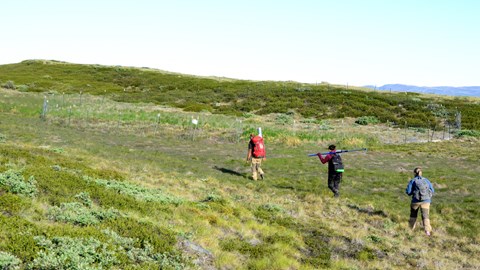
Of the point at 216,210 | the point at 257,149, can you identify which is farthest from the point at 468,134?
the point at 216,210

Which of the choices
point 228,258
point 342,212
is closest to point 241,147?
point 342,212

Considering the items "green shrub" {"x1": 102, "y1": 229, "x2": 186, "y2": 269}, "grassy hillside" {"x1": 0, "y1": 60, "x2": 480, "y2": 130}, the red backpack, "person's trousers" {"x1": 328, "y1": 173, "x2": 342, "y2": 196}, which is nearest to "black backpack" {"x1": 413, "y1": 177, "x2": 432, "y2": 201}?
"person's trousers" {"x1": 328, "y1": 173, "x2": 342, "y2": 196}

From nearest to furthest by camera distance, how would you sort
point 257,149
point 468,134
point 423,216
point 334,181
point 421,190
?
point 423,216 < point 421,190 < point 334,181 < point 257,149 < point 468,134

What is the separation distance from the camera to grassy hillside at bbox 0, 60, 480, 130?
5781 cm

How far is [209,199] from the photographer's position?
1506 centimetres

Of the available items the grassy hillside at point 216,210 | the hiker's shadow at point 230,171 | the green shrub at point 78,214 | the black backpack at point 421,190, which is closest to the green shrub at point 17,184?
the grassy hillside at point 216,210

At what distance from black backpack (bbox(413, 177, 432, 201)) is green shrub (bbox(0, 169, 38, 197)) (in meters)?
11.6

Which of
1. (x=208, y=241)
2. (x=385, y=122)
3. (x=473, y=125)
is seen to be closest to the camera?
(x=208, y=241)

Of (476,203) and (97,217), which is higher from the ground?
(97,217)

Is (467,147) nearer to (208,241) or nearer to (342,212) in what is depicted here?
(342,212)

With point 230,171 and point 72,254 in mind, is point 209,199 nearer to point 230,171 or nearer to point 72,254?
point 72,254

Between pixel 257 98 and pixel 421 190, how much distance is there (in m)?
55.4

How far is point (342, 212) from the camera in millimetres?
16234

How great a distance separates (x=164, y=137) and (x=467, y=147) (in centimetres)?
2493
